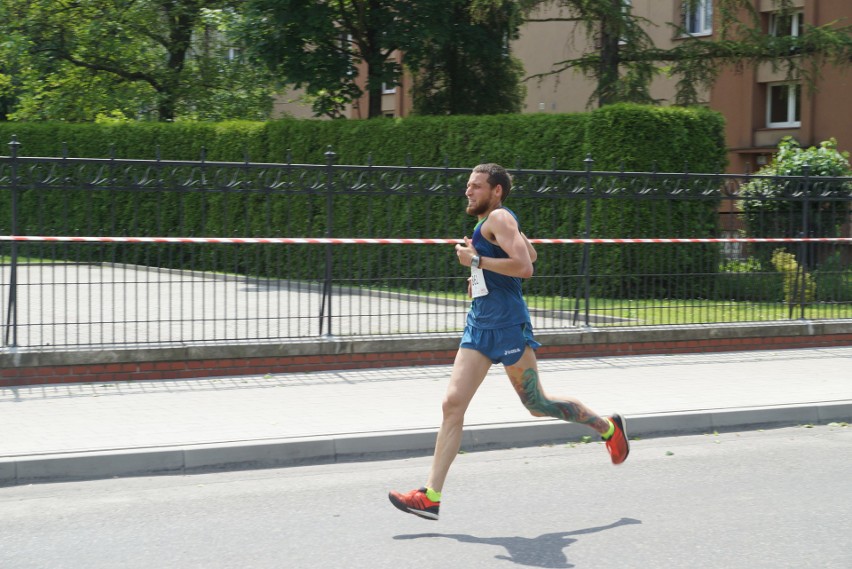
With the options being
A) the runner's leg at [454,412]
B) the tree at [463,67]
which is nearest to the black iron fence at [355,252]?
the runner's leg at [454,412]

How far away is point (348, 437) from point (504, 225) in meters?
2.27

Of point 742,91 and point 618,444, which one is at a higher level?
point 742,91

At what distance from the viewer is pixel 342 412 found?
7.84 metres

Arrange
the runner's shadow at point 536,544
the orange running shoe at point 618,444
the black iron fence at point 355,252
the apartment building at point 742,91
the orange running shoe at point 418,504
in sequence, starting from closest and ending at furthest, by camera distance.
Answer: the runner's shadow at point 536,544 < the orange running shoe at point 418,504 < the orange running shoe at point 618,444 < the black iron fence at point 355,252 < the apartment building at point 742,91

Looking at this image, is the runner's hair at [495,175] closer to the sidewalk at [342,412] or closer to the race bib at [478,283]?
the race bib at [478,283]

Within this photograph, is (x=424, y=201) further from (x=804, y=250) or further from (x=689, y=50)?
(x=689, y=50)

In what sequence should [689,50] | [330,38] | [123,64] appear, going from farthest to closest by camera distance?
[123,64] < [330,38] < [689,50]

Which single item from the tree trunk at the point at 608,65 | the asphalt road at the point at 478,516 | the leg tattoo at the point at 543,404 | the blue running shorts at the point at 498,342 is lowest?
the asphalt road at the point at 478,516

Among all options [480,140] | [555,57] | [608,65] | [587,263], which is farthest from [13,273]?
[555,57]

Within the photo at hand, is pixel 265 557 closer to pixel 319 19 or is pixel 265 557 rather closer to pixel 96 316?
pixel 96 316

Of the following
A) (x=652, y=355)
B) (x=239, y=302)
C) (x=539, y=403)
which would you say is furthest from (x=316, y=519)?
(x=652, y=355)

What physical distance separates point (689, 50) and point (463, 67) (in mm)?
5170

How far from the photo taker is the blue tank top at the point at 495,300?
18.0ft

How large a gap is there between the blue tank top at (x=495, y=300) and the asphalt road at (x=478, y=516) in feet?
3.33
